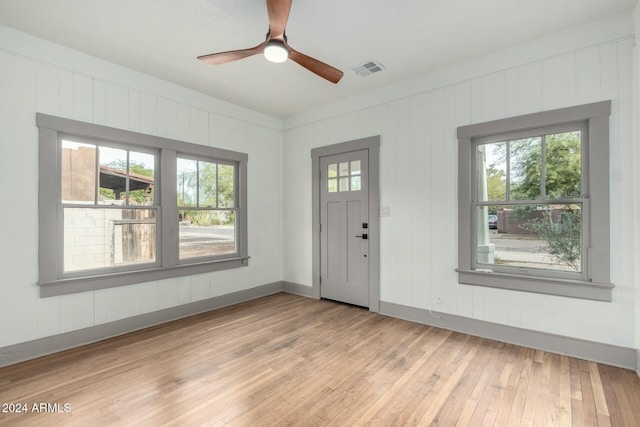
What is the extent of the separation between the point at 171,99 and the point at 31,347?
9.96ft

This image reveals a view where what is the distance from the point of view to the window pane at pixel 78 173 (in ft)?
10.5

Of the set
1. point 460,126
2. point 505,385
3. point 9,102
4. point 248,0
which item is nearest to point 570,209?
point 460,126

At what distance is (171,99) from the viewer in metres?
3.98

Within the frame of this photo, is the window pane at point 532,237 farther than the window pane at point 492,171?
No

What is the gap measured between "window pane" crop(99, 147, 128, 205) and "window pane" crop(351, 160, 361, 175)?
9.59 feet

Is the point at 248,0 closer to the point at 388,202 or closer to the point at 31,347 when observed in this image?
the point at 388,202

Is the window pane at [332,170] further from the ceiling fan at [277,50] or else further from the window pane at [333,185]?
the ceiling fan at [277,50]

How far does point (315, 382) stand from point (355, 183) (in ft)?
9.14

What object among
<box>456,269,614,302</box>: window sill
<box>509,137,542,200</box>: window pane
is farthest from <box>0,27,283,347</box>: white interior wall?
<box>509,137,542,200</box>: window pane

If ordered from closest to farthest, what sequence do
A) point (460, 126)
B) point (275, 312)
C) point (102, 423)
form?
1. point (102, 423)
2. point (460, 126)
3. point (275, 312)

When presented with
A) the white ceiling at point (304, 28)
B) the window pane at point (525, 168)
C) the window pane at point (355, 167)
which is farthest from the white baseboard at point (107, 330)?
the window pane at point (525, 168)

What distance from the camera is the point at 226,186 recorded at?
15.5ft

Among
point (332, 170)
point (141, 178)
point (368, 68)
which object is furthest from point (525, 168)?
point (141, 178)

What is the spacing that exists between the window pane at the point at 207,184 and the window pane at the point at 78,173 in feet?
4.17
